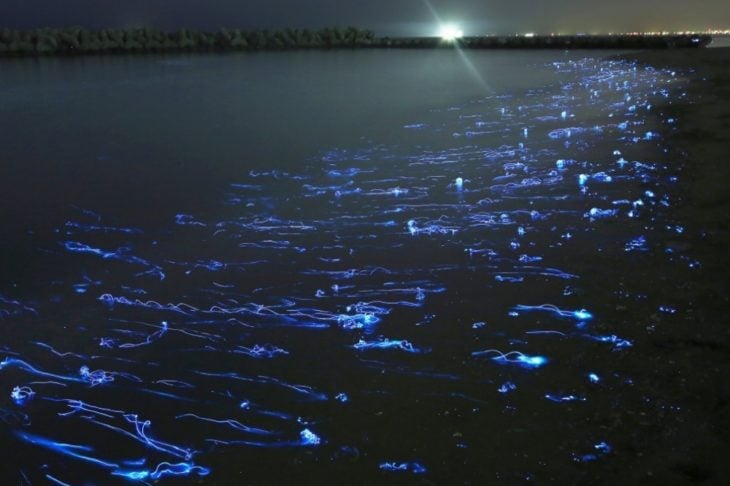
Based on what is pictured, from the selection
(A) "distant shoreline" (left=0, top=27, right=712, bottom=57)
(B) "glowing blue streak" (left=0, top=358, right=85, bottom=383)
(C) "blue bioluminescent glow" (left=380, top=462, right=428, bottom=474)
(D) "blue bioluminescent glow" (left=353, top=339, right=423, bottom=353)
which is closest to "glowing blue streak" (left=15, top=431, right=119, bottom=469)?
(B) "glowing blue streak" (left=0, top=358, right=85, bottom=383)

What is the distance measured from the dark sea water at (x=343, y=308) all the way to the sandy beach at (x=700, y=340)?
3 centimetres

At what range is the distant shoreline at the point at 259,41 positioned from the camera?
21203mm

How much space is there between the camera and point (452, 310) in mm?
3314

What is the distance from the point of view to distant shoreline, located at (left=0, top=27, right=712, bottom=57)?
2120 cm

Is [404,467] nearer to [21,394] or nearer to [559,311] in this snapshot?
[559,311]

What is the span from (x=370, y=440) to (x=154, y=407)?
1.00 meters

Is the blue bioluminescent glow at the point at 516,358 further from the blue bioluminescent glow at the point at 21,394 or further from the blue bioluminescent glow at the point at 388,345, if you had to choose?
the blue bioluminescent glow at the point at 21,394

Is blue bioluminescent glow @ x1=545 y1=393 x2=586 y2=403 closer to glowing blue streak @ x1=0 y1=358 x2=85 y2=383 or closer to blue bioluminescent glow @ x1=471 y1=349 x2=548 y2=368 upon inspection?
blue bioluminescent glow @ x1=471 y1=349 x2=548 y2=368

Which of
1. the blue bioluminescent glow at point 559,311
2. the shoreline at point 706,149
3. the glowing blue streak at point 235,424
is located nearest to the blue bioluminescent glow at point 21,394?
the glowing blue streak at point 235,424

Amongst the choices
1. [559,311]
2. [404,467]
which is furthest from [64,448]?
[559,311]

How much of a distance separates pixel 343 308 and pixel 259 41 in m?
24.8

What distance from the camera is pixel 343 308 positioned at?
3416 mm

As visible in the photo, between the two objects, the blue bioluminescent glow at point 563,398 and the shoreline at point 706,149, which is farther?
the shoreline at point 706,149

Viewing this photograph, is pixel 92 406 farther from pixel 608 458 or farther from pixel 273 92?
pixel 273 92
